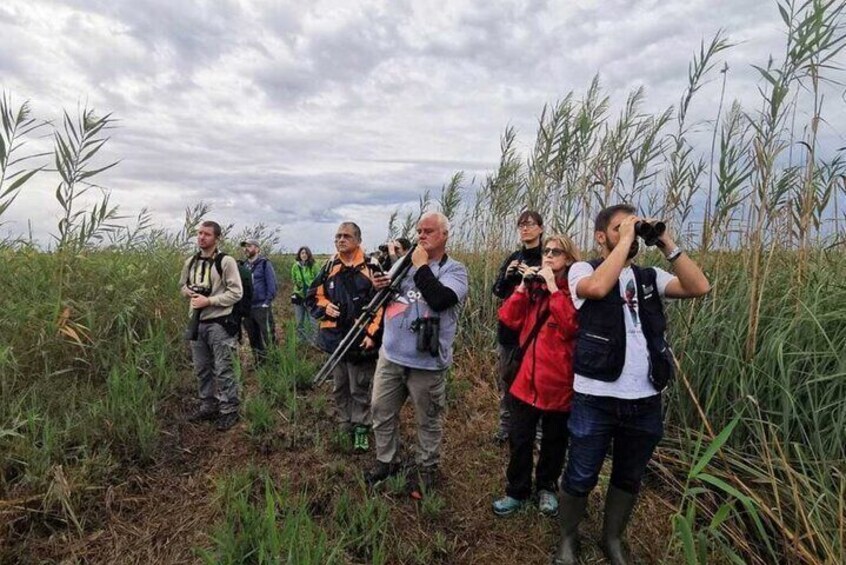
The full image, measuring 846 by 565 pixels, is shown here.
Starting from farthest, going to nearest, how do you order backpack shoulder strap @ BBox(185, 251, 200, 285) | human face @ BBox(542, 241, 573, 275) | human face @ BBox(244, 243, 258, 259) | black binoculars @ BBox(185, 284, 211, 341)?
human face @ BBox(244, 243, 258, 259), backpack shoulder strap @ BBox(185, 251, 200, 285), black binoculars @ BBox(185, 284, 211, 341), human face @ BBox(542, 241, 573, 275)

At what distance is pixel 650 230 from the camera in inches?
87.6

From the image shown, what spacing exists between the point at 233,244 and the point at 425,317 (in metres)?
8.49

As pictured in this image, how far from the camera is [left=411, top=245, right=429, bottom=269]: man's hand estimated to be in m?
3.02

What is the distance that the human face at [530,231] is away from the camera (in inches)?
147

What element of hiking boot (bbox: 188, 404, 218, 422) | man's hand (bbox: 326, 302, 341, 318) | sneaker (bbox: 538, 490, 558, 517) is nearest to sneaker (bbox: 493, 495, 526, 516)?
sneaker (bbox: 538, 490, 558, 517)

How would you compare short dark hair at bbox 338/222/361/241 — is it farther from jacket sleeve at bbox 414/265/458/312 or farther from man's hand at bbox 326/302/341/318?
jacket sleeve at bbox 414/265/458/312

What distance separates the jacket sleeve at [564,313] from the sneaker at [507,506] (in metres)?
1.16

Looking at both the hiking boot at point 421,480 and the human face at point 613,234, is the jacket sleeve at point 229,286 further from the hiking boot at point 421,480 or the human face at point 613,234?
the human face at point 613,234

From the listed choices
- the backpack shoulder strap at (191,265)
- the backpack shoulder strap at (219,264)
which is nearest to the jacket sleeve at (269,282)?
the backpack shoulder strap at (191,265)

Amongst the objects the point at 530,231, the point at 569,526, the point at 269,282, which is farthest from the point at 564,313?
the point at 269,282

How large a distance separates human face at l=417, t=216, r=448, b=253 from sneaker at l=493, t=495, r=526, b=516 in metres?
1.69

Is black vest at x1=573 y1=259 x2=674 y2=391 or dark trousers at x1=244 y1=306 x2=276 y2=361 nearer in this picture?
black vest at x1=573 y1=259 x2=674 y2=391

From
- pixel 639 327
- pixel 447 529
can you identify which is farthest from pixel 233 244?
pixel 639 327

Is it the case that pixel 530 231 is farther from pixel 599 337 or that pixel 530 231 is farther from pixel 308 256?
pixel 308 256
